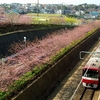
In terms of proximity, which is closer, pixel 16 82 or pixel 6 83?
pixel 6 83

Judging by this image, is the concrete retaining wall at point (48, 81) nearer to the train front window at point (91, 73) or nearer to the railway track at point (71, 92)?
the railway track at point (71, 92)

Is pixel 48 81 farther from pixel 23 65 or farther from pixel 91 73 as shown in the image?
pixel 91 73

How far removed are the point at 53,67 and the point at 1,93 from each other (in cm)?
833

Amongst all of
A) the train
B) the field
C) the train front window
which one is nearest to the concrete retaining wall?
the field

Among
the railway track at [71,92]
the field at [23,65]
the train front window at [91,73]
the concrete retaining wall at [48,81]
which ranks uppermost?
the field at [23,65]

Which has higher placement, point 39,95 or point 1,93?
point 1,93

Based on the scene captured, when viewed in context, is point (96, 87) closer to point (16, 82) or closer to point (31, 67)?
point (31, 67)

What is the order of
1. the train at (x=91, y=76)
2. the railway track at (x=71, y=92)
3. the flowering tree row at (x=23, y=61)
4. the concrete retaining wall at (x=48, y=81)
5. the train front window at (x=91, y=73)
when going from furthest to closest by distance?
the train front window at (x=91, y=73) → the train at (x=91, y=76) → the railway track at (x=71, y=92) → the concrete retaining wall at (x=48, y=81) → the flowering tree row at (x=23, y=61)

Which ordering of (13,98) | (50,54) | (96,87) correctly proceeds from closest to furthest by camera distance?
(13,98) → (96,87) → (50,54)

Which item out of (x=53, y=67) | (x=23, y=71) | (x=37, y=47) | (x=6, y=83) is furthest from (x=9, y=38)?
(x=6, y=83)

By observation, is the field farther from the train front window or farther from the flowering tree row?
the train front window

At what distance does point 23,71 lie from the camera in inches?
763

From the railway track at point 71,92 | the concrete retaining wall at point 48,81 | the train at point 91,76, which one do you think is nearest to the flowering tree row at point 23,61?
the concrete retaining wall at point 48,81

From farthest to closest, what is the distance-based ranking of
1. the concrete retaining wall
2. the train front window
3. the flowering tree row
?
1. the train front window
2. the concrete retaining wall
3. the flowering tree row
